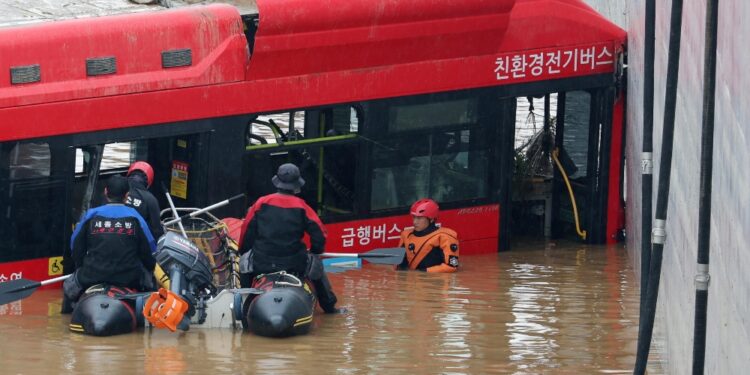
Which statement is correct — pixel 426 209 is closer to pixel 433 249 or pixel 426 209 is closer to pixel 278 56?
pixel 433 249

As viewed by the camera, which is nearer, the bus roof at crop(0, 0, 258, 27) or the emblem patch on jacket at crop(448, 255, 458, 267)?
the bus roof at crop(0, 0, 258, 27)

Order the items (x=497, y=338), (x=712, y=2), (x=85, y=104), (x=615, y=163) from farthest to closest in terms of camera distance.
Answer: (x=615, y=163), (x=85, y=104), (x=497, y=338), (x=712, y=2)

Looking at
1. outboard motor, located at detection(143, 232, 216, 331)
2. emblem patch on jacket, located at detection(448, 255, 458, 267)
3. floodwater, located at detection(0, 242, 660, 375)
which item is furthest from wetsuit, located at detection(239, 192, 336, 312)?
emblem patch on jacket, located at detection(448, 255, 458, 267)

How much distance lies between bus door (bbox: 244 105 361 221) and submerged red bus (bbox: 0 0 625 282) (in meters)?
0.01

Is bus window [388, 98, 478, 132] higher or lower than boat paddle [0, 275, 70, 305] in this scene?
higher

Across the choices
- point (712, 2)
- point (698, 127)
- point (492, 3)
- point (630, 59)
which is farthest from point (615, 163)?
point (712, 2)

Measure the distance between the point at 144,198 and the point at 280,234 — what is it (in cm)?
122

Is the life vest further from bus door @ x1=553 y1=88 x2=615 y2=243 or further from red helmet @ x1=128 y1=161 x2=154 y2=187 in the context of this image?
red helmet @ x1=128 y1=161 x2=154 y2=187

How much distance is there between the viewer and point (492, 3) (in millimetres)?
13906

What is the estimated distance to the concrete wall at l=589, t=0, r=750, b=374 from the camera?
7.03 m

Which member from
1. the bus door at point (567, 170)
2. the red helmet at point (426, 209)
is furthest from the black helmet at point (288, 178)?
the bus door at point (567, 170)

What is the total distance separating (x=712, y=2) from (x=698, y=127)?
2.39 m

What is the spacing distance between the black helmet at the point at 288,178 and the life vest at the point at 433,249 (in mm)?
2389

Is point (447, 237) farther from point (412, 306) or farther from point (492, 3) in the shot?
point (492, 3)
